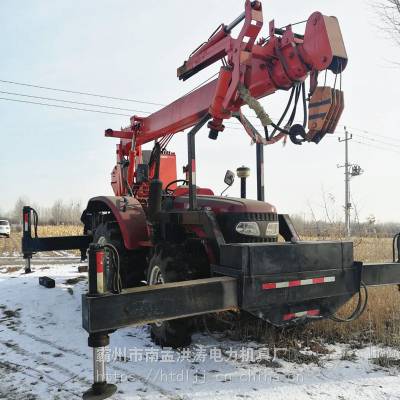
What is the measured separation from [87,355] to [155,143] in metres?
3.20

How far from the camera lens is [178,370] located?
3.31 metres

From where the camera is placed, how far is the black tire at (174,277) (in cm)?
360

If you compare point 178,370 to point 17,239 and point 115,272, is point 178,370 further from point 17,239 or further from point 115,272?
point 17,239

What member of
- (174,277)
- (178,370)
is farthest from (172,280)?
(178,370)

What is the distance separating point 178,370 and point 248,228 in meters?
1.38

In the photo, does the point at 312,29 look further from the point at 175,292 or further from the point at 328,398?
the point at 328,398

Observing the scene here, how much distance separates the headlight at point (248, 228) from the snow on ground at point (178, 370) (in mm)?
1121

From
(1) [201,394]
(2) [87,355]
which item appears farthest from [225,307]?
(2) [87,355]

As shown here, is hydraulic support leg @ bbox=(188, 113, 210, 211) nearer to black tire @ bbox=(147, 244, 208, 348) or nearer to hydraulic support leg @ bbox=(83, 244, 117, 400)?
Result: black tire @ bbox=(147, 244, 208, 348)

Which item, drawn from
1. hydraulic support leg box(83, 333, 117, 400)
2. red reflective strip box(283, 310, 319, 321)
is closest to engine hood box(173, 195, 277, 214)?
red reflective strip box(283, 310, 319, 321)

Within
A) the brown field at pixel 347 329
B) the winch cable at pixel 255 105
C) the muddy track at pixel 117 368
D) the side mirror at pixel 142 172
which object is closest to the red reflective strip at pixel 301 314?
the brown field at pixel 347 329

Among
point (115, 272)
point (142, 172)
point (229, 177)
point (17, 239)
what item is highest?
point (142, 172)

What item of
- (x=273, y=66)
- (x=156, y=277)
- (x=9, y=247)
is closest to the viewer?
(x=273, y=66)

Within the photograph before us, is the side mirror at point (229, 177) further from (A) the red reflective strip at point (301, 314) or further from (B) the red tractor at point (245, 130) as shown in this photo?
(A) the red reflective strip at point (301, 314)
